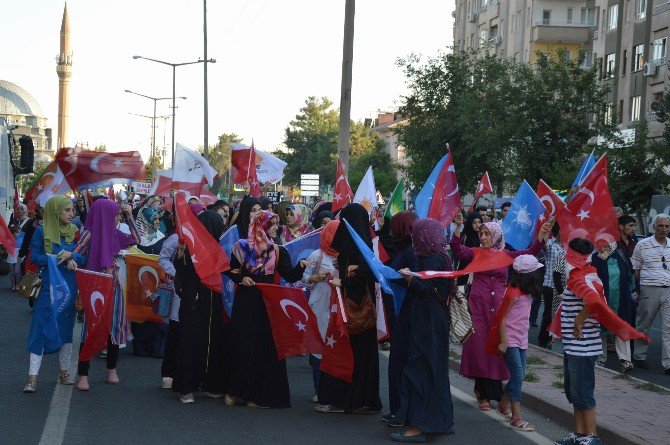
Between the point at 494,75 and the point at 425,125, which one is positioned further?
the point at 425,125

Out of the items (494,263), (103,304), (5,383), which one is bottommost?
(5,383)

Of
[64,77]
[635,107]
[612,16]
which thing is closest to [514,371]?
[635,107]

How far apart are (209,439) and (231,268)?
6.46 feet

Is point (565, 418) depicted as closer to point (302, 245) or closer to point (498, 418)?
point (498, 418)

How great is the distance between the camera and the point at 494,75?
44.3 meters

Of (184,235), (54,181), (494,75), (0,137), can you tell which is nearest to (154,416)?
(184,235)

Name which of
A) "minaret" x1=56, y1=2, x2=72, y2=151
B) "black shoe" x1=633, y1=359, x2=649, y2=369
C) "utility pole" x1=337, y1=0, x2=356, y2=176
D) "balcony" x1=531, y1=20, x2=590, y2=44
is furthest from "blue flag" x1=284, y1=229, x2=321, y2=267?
"minaret" x1=56, y1=2, x2=72, y2=151

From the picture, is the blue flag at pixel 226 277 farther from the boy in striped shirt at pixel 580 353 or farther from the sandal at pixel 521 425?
the boy in striped shirt at pixel 580 353

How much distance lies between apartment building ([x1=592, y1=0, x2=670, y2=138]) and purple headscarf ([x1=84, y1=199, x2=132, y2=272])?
37186mm

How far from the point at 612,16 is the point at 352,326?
4683cm

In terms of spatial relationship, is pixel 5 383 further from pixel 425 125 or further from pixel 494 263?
pixel 425 125

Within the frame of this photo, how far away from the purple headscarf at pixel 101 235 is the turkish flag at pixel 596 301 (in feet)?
13.8

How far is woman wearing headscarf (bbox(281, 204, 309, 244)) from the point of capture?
47.4ft

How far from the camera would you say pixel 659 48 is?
47.5 meters
